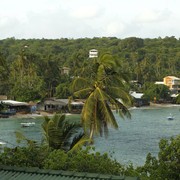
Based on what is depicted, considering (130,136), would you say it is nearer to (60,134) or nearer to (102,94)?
(102,94)

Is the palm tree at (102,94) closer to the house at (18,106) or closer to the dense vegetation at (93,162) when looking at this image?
the dense vegetation at (93,162)

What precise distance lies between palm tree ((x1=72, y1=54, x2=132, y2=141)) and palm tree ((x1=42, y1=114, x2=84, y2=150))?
608mm

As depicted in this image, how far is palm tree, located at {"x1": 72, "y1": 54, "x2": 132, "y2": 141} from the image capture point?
1686cm

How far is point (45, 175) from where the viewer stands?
798cm

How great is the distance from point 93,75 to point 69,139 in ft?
11.4

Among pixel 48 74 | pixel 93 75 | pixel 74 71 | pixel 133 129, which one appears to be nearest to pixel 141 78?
pixel 74 71

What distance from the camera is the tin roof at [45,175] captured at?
25.3 feet

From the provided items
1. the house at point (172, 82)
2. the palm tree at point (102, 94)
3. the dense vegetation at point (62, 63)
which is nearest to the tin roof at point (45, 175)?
the palm tree at point (102, 94)

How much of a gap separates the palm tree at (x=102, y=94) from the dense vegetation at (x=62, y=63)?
12.7 feet

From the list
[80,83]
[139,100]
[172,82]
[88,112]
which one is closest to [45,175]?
[88,112]

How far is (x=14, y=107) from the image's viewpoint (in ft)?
238

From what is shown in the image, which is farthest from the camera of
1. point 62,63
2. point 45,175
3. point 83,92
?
point 62,63

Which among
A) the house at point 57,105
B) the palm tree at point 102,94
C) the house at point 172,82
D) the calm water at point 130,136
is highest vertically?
the palm tree at point 102,94

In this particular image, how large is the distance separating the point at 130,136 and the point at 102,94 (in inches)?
1226
